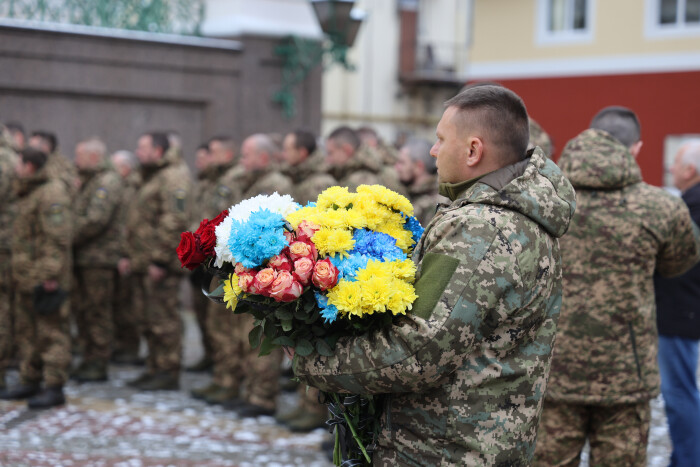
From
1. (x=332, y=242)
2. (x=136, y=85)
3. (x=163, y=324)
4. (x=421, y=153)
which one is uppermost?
(x=136, y=85)

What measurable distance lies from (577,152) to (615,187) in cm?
27

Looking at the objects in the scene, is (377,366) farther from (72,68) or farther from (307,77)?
(307,77)

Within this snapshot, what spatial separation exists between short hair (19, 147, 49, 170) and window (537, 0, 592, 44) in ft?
39.3

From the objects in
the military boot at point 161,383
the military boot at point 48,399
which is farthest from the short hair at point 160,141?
the military boot at point 48,399

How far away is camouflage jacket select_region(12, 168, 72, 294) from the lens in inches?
288

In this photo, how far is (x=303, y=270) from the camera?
8.44ft

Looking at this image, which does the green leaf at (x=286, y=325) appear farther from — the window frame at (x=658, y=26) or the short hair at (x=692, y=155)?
the window frame at (x=658, y=26)

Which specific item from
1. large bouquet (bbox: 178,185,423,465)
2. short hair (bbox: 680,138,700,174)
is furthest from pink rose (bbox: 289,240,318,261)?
short hair (bbox: 680,138,700,174)

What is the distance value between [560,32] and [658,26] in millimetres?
2055

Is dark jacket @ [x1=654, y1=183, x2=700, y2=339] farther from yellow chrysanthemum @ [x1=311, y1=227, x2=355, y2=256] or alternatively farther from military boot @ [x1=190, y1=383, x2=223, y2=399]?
military boot @ [x1=190, y1=383, x2=223, y2=399]

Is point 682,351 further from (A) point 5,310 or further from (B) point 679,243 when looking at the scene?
(A) point 5,310

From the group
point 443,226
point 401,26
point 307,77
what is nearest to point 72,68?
point 307,77

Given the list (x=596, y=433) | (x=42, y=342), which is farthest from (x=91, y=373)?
(x=596, y=433)

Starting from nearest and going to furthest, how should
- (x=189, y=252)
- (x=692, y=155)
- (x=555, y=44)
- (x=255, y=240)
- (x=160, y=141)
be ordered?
(x=255, y=240) → (x=189, y=252) → (x=692, y=155) → (x=160, y=141) → (x=555, y=44)
